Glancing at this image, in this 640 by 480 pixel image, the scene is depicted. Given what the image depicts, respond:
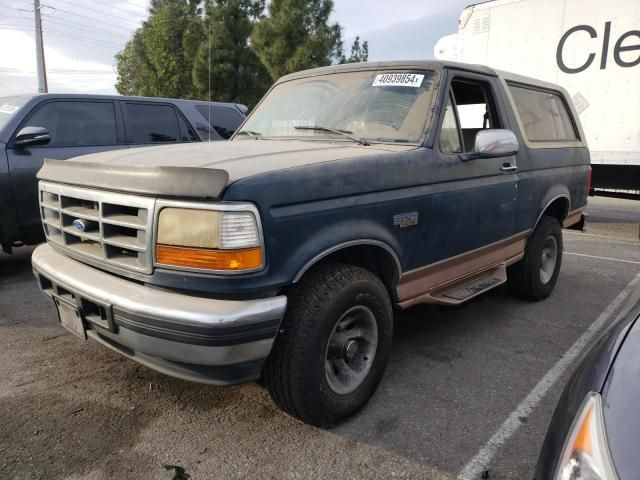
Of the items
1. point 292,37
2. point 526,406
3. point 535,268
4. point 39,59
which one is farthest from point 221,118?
point 39,59

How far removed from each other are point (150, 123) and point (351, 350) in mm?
4706

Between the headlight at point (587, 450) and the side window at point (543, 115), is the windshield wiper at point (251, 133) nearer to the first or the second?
the side window at point (543, 115)

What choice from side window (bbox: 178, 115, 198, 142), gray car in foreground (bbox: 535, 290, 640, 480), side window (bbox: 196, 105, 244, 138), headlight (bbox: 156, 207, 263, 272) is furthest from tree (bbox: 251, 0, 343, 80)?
gray car in foreground (bbox: 535, 290, 640, 480)

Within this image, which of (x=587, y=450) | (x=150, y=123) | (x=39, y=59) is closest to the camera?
(x=587, y=450)

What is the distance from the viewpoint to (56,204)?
300 centimetres

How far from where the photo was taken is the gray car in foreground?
125 centimetres

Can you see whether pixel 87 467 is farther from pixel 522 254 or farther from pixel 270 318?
pixel 522 254

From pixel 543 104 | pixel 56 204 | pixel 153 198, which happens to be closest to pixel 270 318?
pixel 153 198

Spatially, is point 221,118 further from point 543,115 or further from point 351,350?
point 351,350

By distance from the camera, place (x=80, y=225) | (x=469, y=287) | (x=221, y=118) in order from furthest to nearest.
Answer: (x=221, y=118) → (x=469, y=287) → (x=80, y=225)

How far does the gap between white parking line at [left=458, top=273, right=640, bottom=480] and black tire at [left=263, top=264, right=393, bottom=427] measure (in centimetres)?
68

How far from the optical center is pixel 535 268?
15.3 ft

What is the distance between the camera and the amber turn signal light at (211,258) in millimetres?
2162

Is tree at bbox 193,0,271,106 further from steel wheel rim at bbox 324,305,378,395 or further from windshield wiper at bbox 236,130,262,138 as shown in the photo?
steel wheel rim at bbox 324,305,378,395
